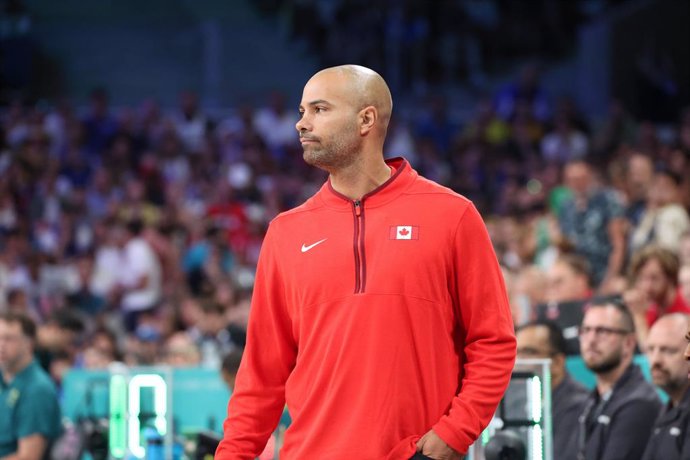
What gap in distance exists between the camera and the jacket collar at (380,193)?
4.21m

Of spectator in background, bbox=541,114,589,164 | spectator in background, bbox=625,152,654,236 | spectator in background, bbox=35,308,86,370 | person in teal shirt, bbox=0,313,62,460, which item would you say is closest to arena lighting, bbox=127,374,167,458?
person in teal shirt, bbox=0,313,62,460

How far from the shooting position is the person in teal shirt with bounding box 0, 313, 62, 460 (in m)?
8.08

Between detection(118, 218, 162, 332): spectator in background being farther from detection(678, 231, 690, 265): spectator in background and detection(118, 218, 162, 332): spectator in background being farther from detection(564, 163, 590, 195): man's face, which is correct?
detection(678, 231, 690, 265): spectator in background

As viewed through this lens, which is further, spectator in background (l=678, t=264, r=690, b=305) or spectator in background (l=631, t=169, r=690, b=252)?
spectator in background (l=631, t=169, r=690, b=252)

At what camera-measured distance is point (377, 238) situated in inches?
162

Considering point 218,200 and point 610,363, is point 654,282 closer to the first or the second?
point 610,363

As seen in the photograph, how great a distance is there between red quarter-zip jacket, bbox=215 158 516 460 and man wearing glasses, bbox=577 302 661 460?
2403 millimetres

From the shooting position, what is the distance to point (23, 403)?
8.14 metres

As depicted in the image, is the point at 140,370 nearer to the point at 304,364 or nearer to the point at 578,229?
the point at 304,364

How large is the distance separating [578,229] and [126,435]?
17.7 feet

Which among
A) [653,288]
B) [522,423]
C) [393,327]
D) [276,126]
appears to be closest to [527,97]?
[276,126]

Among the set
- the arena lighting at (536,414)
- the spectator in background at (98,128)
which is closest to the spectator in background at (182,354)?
the arena lighting at (536,414)

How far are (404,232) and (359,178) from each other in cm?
27

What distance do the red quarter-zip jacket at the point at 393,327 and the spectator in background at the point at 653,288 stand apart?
4.38 m
